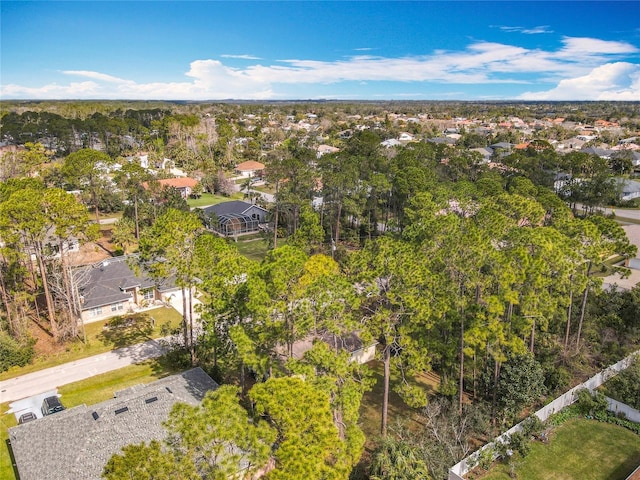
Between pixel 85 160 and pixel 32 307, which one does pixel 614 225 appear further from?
pixel 85 160

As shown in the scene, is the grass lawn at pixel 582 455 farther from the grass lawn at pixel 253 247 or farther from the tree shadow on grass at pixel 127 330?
the grass lawn at pixel 253 247

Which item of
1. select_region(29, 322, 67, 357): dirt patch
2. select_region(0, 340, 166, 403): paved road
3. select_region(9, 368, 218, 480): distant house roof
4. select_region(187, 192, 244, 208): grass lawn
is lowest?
select_region(0, 340, 166, 403): paved road

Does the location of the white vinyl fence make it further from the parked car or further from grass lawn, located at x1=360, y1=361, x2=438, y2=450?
the parked car

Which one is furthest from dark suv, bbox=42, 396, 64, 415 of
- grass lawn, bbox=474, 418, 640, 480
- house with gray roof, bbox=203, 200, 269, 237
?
house with gray roof, bbox=203, 200, 269, 237

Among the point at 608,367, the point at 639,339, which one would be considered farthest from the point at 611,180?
the point at 608,367

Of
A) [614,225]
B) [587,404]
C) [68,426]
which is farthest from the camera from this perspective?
[614,225]

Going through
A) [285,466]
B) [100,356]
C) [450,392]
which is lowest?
[100,356]
